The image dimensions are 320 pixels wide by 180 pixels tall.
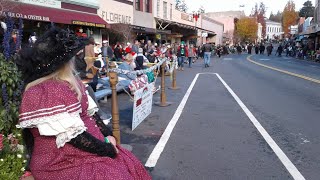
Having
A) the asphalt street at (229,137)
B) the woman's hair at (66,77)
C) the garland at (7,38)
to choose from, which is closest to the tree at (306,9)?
the asphalt street at (229,137)

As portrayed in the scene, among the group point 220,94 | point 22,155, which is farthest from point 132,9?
point 22,155

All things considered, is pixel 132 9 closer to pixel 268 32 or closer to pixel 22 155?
pixel 22 155

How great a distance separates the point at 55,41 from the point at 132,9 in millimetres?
28680

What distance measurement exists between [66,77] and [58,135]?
0.41 meters

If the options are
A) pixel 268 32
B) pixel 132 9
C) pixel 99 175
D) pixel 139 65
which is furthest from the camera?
pixel 268 32

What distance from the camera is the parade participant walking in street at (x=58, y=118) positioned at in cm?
250

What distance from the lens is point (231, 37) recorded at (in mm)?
91500

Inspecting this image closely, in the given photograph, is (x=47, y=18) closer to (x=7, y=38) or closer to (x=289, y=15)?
(x=7, y=38)

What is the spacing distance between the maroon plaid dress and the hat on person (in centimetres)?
12

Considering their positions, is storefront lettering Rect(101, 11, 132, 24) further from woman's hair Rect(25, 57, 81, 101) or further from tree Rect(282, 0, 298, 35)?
tree Rect(282, 0, 298, 35)

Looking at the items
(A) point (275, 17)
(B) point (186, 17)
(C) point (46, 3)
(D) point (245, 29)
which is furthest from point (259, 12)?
(C) point (46, 3)

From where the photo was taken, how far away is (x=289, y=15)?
126 m

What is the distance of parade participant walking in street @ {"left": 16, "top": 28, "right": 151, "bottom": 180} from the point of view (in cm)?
250

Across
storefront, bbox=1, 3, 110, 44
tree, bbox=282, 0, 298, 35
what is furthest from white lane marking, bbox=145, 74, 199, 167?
tree, bbox=282, 0, 298, 35
